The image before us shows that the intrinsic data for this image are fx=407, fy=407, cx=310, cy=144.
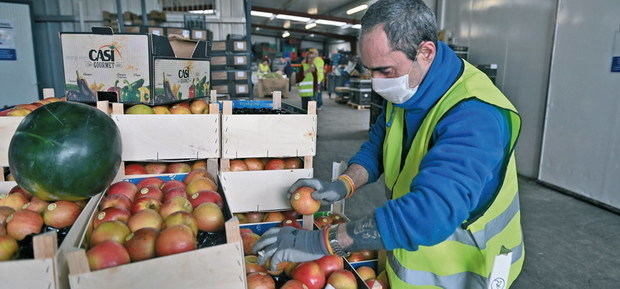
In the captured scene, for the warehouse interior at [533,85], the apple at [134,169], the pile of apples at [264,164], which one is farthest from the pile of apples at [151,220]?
the warehouse interior at [533,85]

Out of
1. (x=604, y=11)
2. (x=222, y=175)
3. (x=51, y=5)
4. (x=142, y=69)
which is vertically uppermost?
(x=51, y=5)

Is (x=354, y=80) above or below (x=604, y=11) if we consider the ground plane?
below

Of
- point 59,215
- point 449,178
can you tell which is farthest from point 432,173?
point 59,215

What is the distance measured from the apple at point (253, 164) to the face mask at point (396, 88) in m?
1.41

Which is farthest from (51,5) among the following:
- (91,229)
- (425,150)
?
(425,150)

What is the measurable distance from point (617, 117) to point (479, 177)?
4.03m

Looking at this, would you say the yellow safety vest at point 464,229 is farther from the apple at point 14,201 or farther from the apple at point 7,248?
the apple at point 14,201

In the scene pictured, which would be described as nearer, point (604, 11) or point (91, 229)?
point (91, 229)

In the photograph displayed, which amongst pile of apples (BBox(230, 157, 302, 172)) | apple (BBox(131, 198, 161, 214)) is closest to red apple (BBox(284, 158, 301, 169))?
pile of apples (BBox(230, 157, 302, 172))

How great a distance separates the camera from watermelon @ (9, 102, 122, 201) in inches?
53.1

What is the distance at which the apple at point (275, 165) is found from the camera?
2564 millimetres

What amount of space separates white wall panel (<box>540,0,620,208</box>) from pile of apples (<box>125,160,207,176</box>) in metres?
4.11

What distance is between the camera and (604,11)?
4.16 metres

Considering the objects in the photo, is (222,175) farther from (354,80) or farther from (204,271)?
(354,80)
